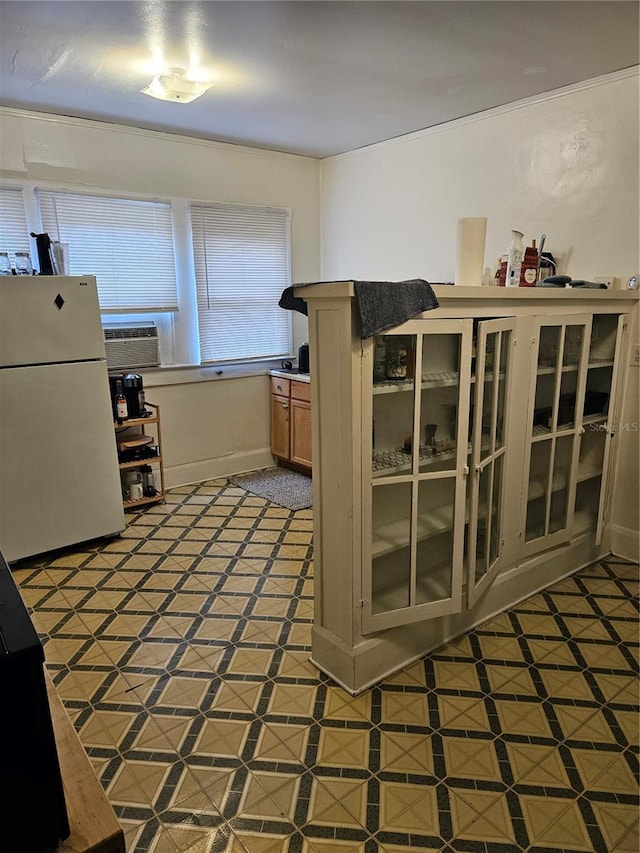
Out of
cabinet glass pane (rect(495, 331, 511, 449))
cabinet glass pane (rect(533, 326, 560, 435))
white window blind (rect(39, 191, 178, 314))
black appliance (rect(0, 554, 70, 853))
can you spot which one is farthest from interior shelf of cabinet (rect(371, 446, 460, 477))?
white window blind (rect(39, 191, 178, 314))

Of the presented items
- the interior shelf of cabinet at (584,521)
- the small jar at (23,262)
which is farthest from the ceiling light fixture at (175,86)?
the interior shelf of cabinet at (584,521)

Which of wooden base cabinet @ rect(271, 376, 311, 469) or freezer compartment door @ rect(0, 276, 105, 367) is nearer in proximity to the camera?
freezer compartment door @ rect(0, 276, 105, 367)

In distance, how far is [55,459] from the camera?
3.19 m

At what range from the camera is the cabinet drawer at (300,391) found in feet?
14.3

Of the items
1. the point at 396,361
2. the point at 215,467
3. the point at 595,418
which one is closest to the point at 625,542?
the point at 595,418

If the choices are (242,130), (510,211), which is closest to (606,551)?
(510,211)

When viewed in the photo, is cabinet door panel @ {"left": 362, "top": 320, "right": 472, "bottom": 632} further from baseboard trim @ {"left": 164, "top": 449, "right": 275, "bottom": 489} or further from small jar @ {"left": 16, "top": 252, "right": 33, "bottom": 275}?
baseboard trim @ {"left": 164, "top": 449, "right": 275, "bottom": 489}

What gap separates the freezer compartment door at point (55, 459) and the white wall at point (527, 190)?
95.8 inches

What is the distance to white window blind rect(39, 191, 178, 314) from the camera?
364 centimetres

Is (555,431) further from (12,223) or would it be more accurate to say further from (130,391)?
(12,223)

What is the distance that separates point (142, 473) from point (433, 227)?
2777mm

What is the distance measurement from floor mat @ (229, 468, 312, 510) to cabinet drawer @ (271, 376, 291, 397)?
69 centimetres

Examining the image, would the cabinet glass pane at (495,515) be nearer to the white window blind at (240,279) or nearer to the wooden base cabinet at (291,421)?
the wooden base cabinet at (291,421)

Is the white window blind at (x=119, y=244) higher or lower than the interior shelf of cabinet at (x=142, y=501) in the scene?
higher
